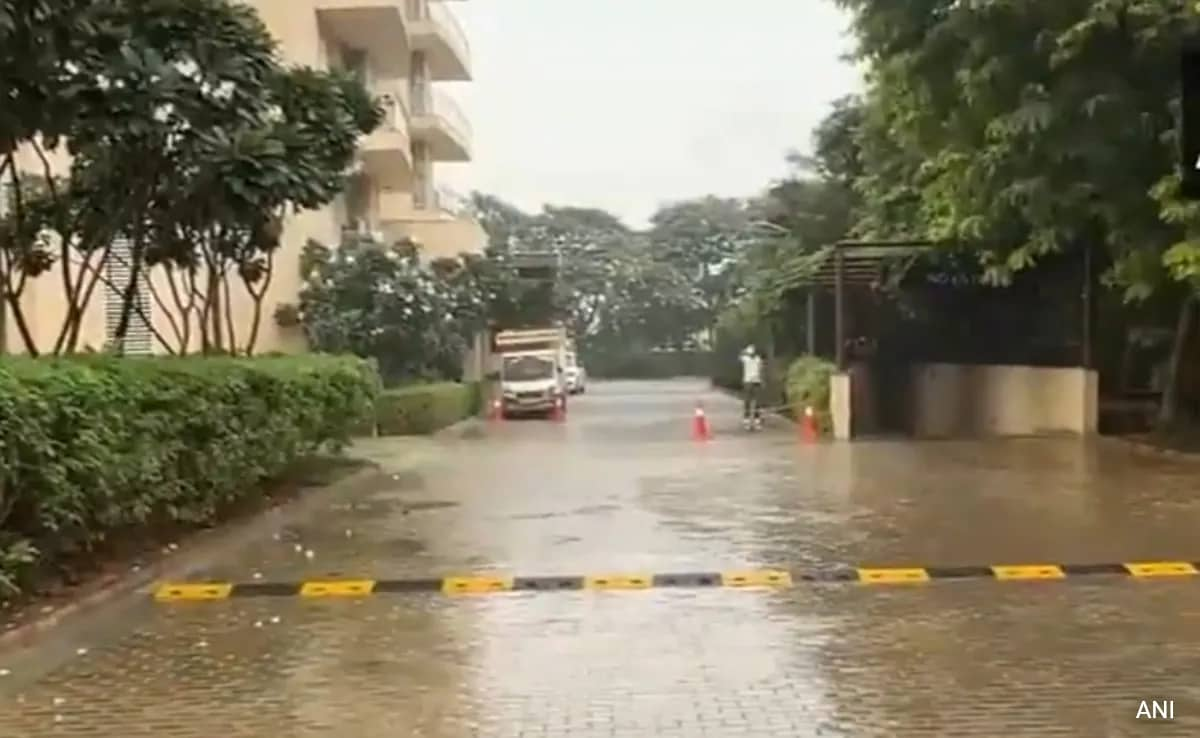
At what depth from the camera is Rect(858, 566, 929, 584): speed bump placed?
1269 cm

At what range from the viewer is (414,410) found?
3684 centimetres

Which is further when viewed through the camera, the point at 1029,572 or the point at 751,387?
the point at 751,387

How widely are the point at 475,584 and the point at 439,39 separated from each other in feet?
131

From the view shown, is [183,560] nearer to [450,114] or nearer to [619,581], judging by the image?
[619,581]

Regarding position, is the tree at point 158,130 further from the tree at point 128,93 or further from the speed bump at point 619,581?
the speed bump at point 619,581

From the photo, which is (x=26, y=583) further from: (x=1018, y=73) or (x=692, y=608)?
(x=1018, y=73)

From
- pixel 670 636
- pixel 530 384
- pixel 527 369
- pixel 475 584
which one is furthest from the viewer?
pixel 527 369

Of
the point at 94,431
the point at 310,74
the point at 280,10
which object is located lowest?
the point at 94,431

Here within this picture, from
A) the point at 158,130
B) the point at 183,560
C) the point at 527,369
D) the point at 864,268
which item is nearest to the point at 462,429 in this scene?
the point at 527,369

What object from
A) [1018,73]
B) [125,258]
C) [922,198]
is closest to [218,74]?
[125,258]

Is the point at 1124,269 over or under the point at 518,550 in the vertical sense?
over

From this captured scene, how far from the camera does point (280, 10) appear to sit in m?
37.7

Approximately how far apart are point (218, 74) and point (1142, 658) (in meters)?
9.83

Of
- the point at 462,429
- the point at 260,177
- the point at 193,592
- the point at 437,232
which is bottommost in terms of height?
the point at 462,429
